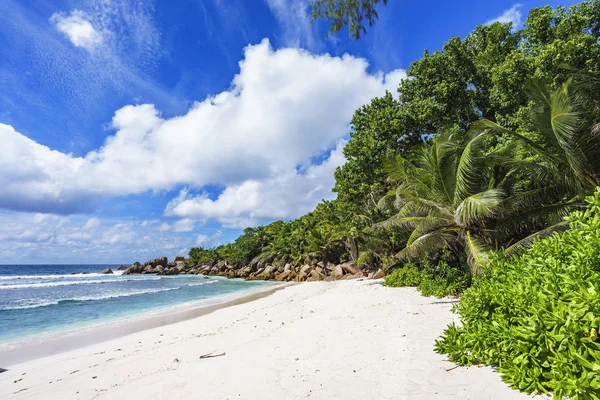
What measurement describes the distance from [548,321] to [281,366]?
334 cm

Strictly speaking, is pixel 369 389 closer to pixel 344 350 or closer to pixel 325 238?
pixel 344 350

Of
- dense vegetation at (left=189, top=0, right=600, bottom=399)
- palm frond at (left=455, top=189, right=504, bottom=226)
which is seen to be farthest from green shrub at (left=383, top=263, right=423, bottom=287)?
palm frond at (left=455, top=189, right=504, bottom=226)

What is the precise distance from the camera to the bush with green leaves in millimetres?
2555

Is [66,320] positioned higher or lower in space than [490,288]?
lower

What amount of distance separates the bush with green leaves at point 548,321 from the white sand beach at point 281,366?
0.26 meters

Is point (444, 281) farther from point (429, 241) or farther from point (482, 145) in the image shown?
point (482, 145)

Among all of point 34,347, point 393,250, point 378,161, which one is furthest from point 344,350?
point 393,250

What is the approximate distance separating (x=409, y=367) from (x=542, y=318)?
1.78 m

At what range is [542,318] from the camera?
9.74 ft

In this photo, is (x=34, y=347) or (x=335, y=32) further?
(x=34, y=347)

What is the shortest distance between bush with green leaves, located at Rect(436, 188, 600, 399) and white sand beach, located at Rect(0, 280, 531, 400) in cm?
26

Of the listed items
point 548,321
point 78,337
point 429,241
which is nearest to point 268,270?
point 78,337

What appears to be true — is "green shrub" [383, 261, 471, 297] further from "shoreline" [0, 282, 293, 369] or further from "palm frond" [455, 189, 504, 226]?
"shoreline" [0, 282, 293, 369]

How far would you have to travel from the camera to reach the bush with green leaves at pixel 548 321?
101 inches
